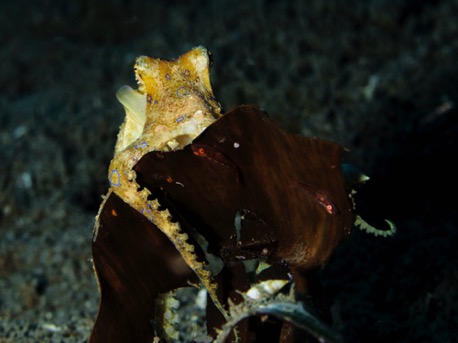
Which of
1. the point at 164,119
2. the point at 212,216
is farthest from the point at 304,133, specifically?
the point at 212,216

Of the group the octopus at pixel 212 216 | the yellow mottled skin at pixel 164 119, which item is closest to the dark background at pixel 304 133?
the octopus at pixel 212 216

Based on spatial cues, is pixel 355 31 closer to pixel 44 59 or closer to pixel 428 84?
pixel 428 84

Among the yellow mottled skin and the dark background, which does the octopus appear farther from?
the dark background

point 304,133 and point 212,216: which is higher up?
point 212,216

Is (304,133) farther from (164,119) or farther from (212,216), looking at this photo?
(212,216)

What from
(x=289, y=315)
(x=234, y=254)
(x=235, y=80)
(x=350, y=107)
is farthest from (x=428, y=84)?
(x=289, y=315)

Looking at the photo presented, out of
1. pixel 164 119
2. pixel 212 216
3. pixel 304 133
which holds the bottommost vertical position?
pixel 304 133
